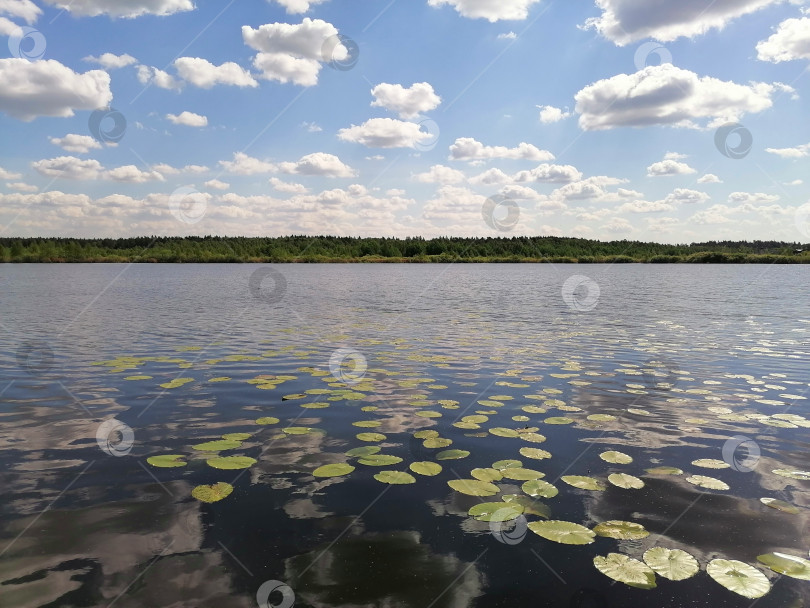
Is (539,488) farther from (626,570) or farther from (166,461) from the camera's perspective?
(166,461)

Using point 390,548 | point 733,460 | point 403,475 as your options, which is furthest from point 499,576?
point 733,460

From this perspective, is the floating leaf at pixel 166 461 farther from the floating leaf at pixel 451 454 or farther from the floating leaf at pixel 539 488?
the floating leaf at pixel 539 488

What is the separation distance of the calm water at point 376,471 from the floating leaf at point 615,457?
140 millimetres

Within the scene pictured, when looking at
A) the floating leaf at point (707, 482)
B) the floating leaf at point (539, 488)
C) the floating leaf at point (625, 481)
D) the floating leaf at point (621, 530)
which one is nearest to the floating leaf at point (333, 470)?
the floating leaf at point (539, 488)

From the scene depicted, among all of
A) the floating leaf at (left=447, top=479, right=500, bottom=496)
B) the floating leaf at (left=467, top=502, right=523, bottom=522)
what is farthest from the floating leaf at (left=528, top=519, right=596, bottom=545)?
the floating leaf at (left=447, top=479, right=500, bottom=496)

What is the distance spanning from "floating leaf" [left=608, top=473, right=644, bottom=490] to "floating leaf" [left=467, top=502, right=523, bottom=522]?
1691 mm

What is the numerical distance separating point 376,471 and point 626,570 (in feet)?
12.1

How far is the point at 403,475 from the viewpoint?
24.5ft

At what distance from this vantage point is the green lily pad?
773cm

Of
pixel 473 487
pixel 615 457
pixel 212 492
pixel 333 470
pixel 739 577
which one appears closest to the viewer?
pixel 739 577

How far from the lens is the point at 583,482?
7258mm

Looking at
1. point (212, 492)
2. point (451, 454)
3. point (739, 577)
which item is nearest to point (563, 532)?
point (739, 577)

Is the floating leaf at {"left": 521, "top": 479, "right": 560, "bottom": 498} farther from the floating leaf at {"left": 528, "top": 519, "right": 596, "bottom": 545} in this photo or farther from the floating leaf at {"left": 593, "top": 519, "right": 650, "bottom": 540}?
the floating leaf at {"left": 593, "top": 519, "right": 650, "bottom": 540}

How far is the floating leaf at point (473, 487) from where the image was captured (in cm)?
691
